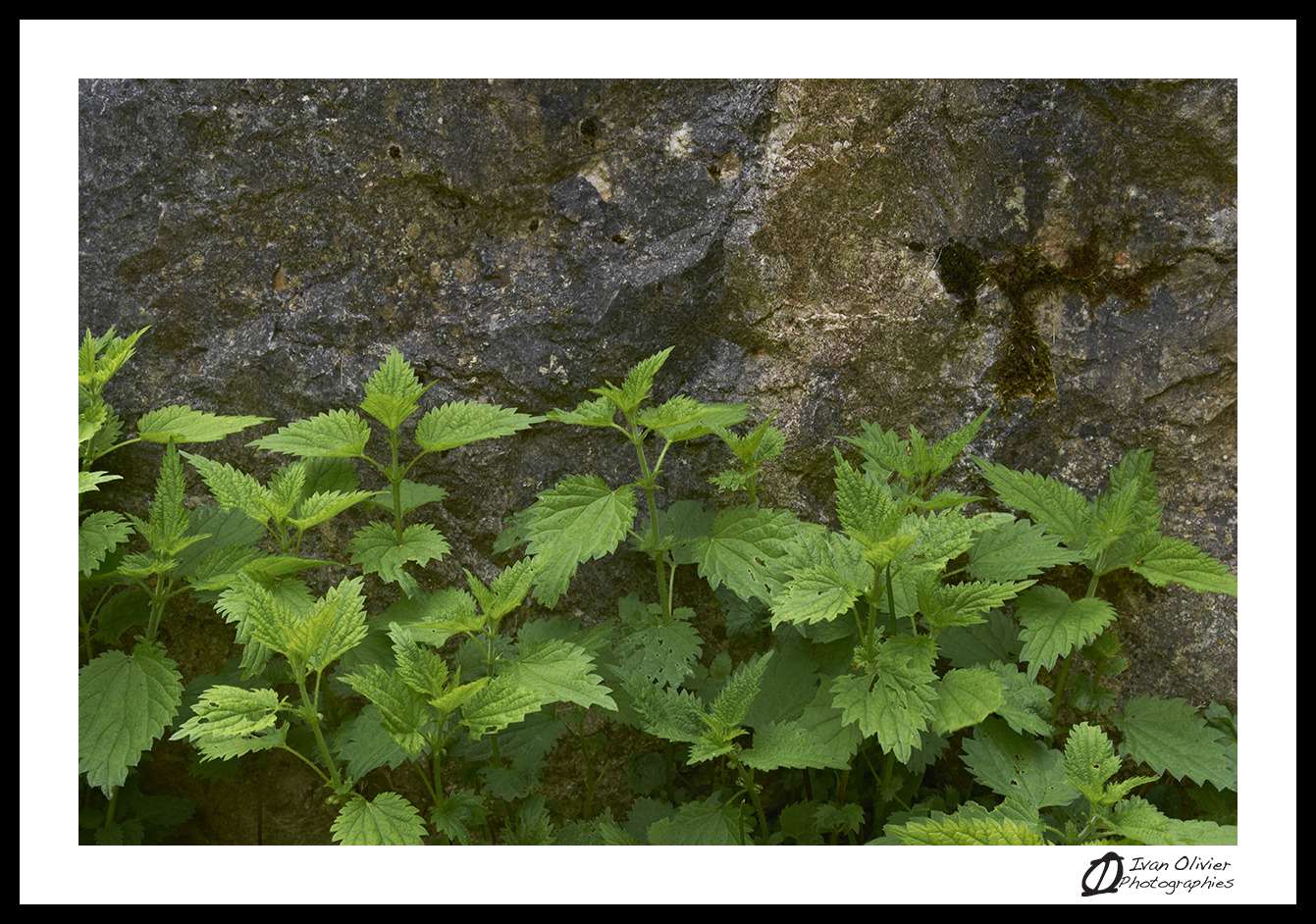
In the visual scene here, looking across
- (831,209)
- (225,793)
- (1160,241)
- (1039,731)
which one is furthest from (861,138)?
(225,793)

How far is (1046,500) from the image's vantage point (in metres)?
2.33

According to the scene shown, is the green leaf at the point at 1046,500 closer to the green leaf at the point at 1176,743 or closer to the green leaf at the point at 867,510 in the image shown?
the green leaf at the point at 1176,743

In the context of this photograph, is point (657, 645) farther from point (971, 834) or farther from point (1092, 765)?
point (1092, 765)

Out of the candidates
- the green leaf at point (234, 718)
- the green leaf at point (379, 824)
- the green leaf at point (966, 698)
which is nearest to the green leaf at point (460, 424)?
the green leaf at point (234, 718)

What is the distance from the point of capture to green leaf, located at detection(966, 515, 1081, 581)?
2180 mm

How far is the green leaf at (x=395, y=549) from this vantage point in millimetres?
2150

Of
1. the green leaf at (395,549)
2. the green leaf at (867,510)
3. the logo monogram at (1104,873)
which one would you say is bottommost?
the logo monogram at (1104,873)

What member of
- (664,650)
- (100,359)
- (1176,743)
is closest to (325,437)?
(100,359)

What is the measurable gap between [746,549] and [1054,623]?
0.73m

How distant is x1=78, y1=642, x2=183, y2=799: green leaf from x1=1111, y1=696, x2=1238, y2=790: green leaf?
220 cm

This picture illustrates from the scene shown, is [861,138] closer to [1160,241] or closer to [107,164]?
[1160,241]

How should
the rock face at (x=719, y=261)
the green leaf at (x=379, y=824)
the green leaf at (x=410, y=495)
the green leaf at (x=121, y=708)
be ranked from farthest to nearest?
the rock face at (x=719, y=261) → the green leaf at (x=410, y=495) → the green leaf at (x=121, y=708) → the green leaf at (x=379, y=824)

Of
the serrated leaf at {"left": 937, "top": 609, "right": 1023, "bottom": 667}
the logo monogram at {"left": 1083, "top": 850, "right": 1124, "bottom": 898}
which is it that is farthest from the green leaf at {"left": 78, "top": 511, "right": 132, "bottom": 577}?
the logo monogram at {"left": 1083, "top": 850, "right": 1124, "bottom": 898}

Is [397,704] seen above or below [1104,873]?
above
